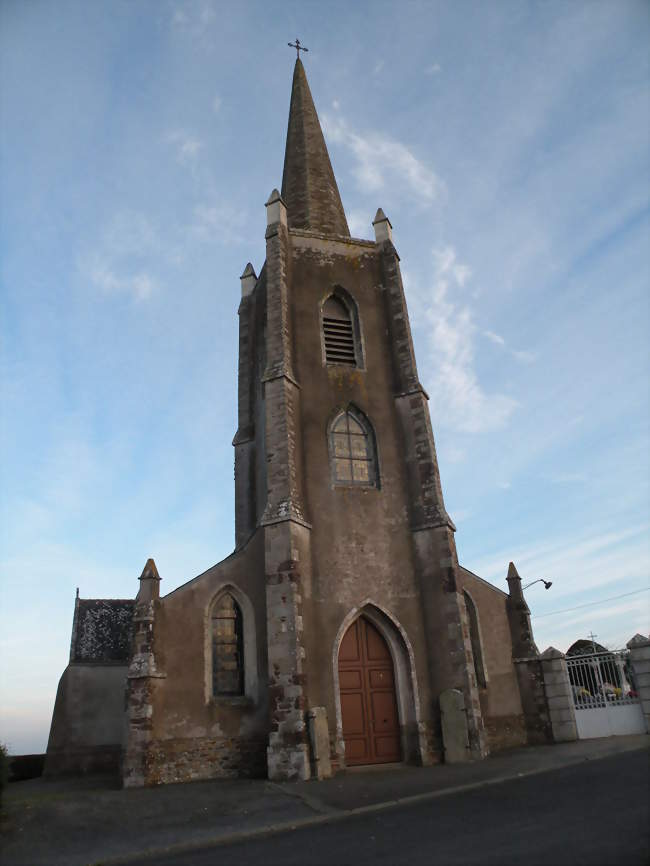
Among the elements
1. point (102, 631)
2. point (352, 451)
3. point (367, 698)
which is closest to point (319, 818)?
point (367, 698)

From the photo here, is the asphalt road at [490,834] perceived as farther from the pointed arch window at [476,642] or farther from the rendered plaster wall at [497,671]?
the pointed arch window at [476,642]

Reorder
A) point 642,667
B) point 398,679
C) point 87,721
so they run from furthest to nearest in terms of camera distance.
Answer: point 87,721, point 642,667, point 398,679

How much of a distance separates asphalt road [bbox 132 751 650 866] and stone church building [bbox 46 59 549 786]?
538 cm

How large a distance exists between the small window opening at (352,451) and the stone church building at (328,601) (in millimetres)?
43

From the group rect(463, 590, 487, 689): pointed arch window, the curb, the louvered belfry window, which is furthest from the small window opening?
the curb

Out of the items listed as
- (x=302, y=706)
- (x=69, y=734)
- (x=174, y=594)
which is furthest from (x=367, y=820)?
(x=69, y=734)

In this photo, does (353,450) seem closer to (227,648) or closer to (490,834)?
(227,648)

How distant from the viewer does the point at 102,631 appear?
82.7 ft

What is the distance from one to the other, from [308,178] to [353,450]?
1180cm

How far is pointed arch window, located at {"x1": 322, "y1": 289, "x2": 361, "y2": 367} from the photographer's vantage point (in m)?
19.0

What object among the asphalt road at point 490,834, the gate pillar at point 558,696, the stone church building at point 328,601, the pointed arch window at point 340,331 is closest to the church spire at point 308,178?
the stone church building at point 328,601

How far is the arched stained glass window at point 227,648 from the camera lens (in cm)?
1552

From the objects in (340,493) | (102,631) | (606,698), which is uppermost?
(340,493)

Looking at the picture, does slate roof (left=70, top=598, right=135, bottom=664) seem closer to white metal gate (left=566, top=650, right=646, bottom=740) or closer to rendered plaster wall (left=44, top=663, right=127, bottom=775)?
rendered plaster wall (left=44, top=663, right=127, bottom=775)
